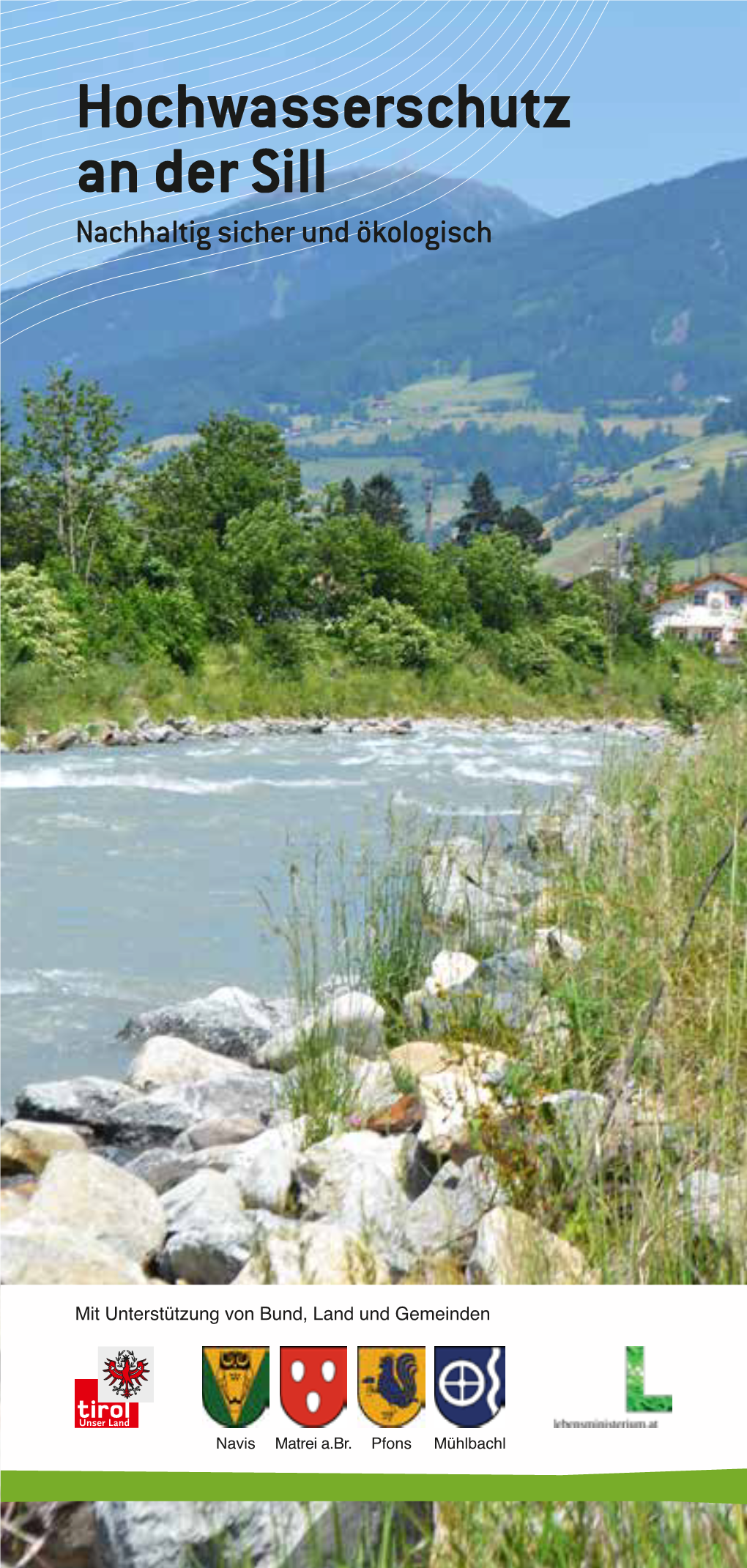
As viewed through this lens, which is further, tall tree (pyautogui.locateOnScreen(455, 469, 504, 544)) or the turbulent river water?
tall tree (pyautogui.locateOnScreen(455, 469, 504, 544))

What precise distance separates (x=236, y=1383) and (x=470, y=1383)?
0.77ft

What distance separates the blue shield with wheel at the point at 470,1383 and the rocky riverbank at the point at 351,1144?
18 cm

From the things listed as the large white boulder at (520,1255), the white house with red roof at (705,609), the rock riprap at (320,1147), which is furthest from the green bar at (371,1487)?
the white house with red roof at (705,609)

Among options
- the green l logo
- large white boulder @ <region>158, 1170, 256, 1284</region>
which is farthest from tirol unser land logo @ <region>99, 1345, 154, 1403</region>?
large white boulder @ <region>158, 1170, 256, 1284</region>

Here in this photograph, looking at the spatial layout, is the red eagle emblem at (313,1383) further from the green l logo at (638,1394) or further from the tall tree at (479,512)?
the tall tree at (479,512)

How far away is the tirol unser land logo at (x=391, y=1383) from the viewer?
1551 mm

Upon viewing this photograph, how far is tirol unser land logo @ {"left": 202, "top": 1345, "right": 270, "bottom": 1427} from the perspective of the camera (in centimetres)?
155

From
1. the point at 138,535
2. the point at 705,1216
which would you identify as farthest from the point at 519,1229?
the point at 138,535

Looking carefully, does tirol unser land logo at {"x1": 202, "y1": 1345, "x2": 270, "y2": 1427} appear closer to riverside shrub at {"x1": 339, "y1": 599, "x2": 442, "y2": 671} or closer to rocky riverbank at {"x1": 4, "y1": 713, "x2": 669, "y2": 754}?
rocky riverbank at {"x1": 4, "y1": 713, "x2": 669, "y2": 754}

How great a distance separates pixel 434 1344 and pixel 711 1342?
277 millimetres

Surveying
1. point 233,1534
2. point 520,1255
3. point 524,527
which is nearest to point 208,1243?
point 520,1255

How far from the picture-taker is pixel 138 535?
30.2m

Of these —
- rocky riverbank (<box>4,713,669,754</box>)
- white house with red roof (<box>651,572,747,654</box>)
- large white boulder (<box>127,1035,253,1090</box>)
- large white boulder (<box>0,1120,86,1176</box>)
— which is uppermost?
large white boulder (<box>0,1120,86,1176</box>)

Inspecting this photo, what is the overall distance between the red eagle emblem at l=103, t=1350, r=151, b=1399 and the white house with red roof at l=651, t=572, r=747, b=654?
44.4 m
